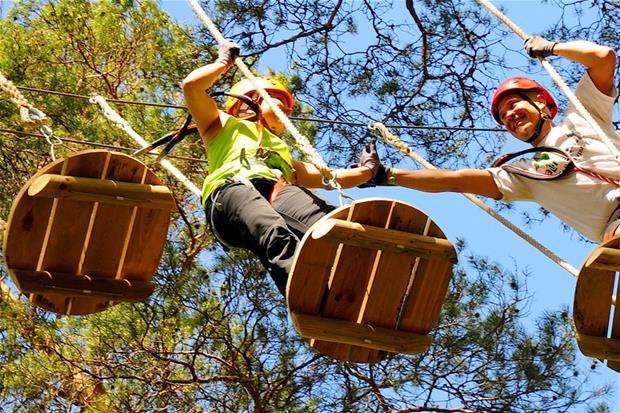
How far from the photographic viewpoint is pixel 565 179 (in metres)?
4.82

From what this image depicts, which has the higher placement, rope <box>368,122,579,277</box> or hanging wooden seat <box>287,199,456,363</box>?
rope <box>368,122,579,277</box>

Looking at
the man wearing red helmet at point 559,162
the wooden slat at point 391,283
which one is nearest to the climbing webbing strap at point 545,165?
the man wearing red helmet at point 559,162

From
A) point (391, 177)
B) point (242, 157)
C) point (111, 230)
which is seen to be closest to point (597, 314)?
point (391, 177)

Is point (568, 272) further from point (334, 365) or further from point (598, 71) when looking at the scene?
point (334, 365)

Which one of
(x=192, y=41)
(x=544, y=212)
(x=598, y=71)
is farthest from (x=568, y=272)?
(x=192, y=41)

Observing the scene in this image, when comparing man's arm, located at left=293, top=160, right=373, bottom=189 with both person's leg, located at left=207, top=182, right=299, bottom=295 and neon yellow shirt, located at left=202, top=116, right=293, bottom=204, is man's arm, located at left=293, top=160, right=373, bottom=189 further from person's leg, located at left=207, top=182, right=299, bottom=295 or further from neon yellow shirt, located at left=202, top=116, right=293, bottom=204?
person's leg, located at left=207, top=182, right=299, bottom=295

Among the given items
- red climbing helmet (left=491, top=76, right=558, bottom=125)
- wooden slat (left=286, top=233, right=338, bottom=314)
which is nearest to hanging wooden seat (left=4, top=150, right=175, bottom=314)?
wooden slat (left=286, top=233, right=338, bottom=314)

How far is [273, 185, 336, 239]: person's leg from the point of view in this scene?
4430 millimetres

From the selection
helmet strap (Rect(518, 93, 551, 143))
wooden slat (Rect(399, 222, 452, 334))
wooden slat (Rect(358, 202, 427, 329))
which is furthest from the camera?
helmet strap (Rect(518, 93, 551, 143))

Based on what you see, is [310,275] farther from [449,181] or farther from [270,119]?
[449,181]

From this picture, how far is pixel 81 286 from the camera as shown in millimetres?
4848

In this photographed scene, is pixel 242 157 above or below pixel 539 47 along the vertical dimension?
below

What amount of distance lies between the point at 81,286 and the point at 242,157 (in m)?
0.79

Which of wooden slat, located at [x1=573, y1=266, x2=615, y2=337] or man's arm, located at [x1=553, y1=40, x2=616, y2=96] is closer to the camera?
wooden slat, located at [x1=573, y1=266, x2=615, y2=337]
